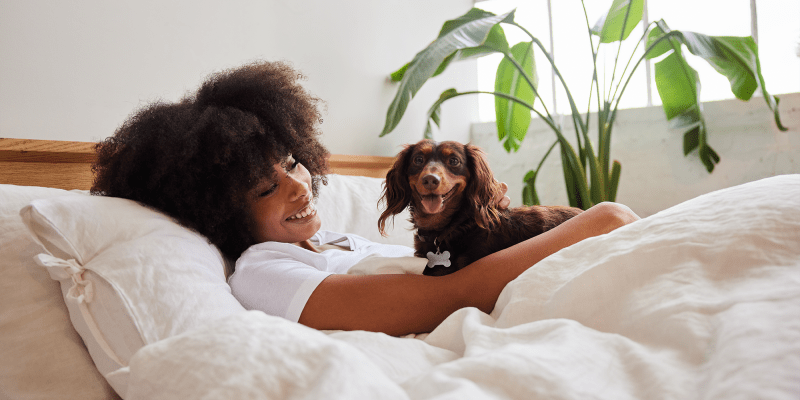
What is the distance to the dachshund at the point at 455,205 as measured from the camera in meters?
1.24

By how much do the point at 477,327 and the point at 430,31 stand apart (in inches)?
129

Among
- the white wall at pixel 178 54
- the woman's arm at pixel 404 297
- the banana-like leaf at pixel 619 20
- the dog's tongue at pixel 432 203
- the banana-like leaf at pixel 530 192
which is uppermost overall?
the banana-like leaf at pixel 619 20

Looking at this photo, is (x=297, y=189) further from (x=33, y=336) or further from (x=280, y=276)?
(x=33, y=336)

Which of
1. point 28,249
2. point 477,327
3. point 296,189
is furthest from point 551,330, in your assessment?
point 28,249

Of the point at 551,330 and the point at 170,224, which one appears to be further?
the point at 170,224

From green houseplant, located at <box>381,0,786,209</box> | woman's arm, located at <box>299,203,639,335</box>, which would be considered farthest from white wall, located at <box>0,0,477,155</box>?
woman's arm, located at <box>299,203,639,335</box>

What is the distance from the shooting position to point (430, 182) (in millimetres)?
1201

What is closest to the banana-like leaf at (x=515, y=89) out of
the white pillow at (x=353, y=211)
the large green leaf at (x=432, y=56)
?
the large green leaf at (x=432, y=56)

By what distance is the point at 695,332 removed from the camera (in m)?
0.53

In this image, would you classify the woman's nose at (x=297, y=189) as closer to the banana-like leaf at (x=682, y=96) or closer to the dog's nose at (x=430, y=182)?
the dog's nose at (x=430, y=182)

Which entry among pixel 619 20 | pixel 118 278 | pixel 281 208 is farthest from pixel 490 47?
pixel 118 278

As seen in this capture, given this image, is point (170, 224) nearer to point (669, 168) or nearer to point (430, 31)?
point (430, 31)

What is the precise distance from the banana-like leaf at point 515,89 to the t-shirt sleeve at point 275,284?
2.29 m

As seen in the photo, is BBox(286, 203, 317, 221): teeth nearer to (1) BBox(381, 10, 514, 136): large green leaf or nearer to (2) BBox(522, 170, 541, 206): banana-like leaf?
(1) BBox(381, 10, 514, 136): large green leaf
